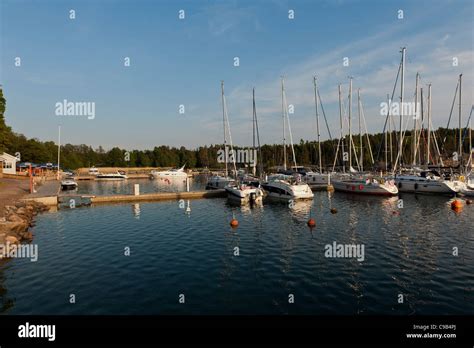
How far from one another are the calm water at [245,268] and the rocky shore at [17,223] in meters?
1.10

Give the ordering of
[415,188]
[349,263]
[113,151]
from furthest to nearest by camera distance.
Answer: [113,151] → [415,188] → [349,263]

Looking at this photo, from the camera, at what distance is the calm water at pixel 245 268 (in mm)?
14031

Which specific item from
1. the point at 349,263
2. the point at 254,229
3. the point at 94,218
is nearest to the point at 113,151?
the point at 94,218

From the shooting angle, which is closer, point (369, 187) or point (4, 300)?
point (4, 300)

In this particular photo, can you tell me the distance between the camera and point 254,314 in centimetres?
1309

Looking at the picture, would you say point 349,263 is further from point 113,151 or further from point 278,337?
point 113,151

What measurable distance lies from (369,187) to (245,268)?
132ft

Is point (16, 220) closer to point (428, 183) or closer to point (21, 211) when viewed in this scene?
point (21, 211)

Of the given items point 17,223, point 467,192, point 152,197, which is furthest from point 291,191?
point 17,223

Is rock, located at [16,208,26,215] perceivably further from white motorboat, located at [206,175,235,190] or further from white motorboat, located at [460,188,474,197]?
white motorboat, located at [460,188,474,197]

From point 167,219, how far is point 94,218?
8688mm

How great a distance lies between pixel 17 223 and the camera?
2720 centimetres

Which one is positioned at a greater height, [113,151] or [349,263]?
[113,151]

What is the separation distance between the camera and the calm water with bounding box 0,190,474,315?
14031 millimetres
